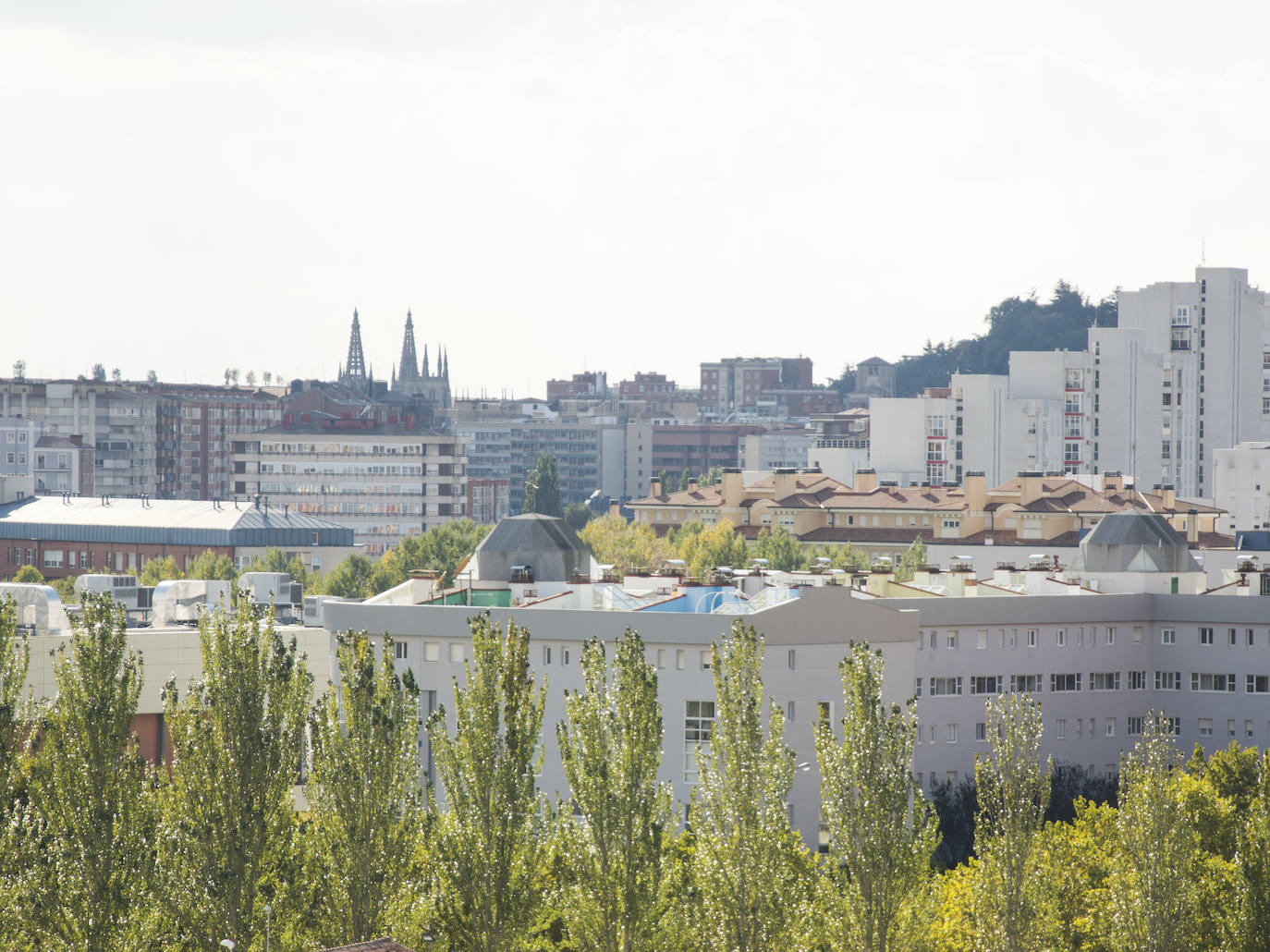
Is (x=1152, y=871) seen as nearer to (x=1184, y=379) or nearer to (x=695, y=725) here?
(x=695, y=725)

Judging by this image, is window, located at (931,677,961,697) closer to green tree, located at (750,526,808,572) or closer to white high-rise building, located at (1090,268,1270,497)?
green tree, located at (750,526,808,572)

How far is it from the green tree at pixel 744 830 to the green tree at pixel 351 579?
7937cm

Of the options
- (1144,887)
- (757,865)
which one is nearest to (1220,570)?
(1144,887)

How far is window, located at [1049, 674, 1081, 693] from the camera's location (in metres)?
78.8

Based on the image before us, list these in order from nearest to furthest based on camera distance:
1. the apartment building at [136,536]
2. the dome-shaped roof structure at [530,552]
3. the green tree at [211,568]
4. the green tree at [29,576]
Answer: the dome-shaped roof structure at [530,552] → the green tree at [29,576] → the green tree at [211,568] → the apartment building at [136,536]

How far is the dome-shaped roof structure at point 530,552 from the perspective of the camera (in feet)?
240

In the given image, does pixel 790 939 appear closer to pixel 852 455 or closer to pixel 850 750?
pixel 850 750

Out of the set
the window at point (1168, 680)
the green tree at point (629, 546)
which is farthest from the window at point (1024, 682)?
the green tree at point (629, 546)

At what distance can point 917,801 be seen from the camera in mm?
40594

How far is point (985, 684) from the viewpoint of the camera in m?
76.6

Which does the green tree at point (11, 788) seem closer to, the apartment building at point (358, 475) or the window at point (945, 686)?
the window at point (945, 686)

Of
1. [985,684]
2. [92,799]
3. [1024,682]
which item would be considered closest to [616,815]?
[92,799]

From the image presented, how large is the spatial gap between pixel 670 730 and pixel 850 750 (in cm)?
1960

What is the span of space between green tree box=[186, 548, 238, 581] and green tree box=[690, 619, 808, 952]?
271 ft
